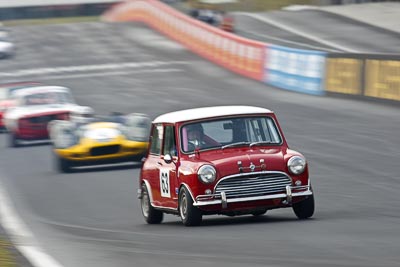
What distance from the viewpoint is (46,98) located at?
77.1 ft

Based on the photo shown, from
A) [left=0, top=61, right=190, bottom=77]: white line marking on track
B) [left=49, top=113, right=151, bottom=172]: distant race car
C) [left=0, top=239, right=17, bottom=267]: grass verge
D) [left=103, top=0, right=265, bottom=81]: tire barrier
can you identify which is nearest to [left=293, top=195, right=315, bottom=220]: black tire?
[left=0, top=239, right=17, bottom=267]: grass verge

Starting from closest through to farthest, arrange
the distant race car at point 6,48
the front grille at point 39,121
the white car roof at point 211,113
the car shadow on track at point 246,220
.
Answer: the car shadow on track at point 246,220
the white car roof at point 211,113
the front grille at point 39,121
the distant race car at point 6,48

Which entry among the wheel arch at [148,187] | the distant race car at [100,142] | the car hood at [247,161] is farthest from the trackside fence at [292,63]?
the car hood at [247,161]

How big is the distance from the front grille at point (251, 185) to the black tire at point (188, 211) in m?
0.32

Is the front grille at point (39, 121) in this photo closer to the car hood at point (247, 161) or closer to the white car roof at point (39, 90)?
the white car roof at point (39, 90)

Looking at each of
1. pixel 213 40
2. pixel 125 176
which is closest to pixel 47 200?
pixel 125 176

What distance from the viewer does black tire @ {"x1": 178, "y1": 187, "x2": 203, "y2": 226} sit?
10570 mm

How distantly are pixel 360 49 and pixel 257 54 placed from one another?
848cm

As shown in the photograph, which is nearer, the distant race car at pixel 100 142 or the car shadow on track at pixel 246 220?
the car shadow on track at pixel 246 220

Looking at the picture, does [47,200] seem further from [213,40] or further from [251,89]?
[213,40]

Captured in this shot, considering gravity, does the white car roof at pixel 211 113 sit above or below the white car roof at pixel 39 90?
above

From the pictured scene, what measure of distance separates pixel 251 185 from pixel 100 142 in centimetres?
833

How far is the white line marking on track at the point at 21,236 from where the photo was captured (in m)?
8.29

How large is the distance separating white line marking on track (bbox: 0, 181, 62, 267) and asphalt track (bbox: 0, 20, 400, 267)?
12 centimetres
